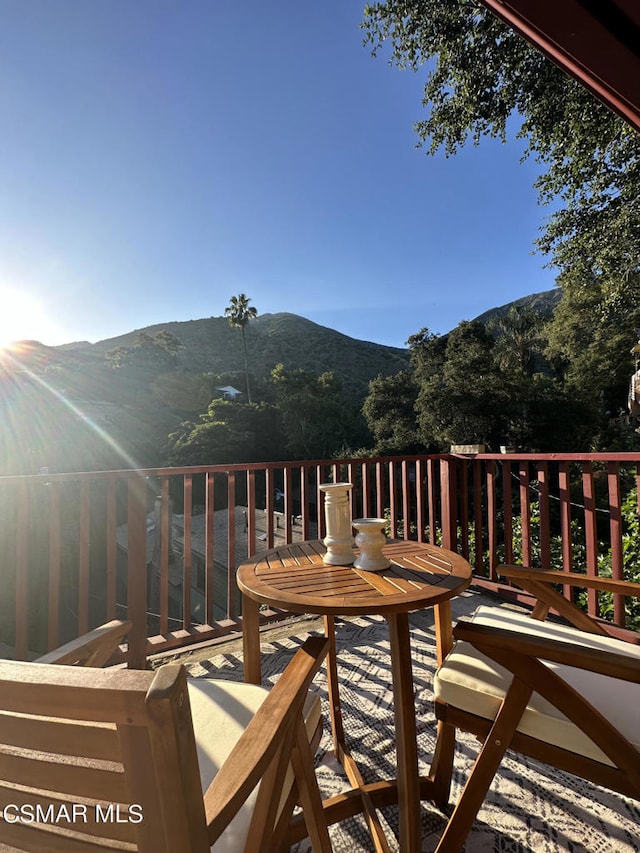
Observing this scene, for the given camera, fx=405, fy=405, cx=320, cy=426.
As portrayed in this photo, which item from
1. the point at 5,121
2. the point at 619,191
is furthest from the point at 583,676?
the point at 5,121

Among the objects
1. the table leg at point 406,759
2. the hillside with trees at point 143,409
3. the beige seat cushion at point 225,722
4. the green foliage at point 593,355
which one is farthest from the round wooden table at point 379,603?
the green foliage at point 593,355

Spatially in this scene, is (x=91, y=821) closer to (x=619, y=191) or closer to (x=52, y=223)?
(x=619, y=191)

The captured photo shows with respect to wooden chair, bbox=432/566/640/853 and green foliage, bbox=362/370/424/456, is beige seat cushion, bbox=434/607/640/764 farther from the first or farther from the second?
green foliage, bbox=362/370/424/456

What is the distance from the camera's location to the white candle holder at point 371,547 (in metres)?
1.39

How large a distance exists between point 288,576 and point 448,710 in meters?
0.60

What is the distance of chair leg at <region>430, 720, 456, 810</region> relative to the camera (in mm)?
1347

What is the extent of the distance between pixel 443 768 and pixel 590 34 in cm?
242

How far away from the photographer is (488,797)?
4.61 feet

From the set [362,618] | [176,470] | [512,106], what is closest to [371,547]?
[176,470]

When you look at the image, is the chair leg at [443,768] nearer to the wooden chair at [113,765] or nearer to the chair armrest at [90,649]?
the wooden chair at [113,765]

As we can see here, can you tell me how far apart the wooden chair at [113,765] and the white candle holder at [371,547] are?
72 cm

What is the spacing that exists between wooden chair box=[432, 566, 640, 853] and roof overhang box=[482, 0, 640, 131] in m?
1.77

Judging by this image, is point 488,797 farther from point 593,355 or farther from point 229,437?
point 229,437

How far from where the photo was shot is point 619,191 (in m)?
6.67
